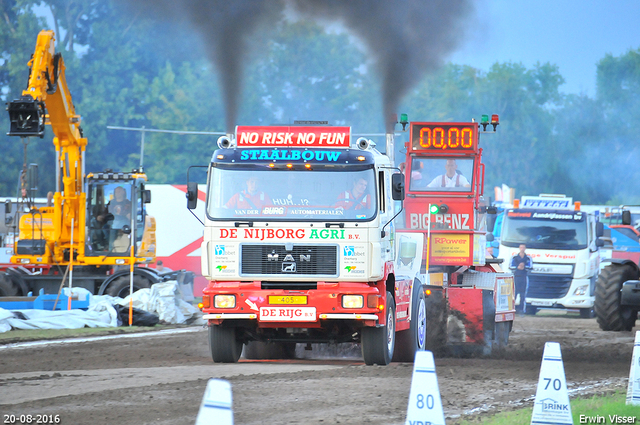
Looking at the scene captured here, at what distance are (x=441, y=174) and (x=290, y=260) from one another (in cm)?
618

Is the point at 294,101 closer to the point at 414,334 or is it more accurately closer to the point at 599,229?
the point at 599,229

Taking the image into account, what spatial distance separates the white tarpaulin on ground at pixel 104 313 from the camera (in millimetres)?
19078

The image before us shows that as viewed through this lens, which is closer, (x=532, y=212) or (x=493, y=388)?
(x=493, y=388)

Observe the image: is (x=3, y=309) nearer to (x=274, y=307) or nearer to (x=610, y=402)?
(x=274, y=307)

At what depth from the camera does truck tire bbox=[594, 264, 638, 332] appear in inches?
805

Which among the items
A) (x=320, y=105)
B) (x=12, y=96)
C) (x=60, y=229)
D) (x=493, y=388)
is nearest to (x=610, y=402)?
(x=493, y=388)

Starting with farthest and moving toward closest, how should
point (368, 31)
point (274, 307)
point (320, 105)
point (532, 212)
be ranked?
1. point (320, 105)
2. point (532, 212)
3. point (368, 31)
4. point (274, 307)

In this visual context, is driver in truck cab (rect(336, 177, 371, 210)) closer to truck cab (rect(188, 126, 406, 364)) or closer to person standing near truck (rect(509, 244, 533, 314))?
truck cab (rect(188, 126, 406, 364))

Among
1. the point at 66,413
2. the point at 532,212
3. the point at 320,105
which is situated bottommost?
the point at 66,413

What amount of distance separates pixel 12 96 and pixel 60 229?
38437mm

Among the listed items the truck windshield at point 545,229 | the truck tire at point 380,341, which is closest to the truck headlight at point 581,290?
the truck windshield at point 545,229

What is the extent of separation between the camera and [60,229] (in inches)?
915

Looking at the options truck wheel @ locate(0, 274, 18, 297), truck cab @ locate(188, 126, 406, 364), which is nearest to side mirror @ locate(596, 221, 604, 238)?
truck cab @ locate(188, 126, 406, 364)

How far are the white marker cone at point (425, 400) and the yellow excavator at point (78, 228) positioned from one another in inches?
647
